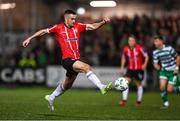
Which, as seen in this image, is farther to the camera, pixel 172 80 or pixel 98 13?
pixel 98 13

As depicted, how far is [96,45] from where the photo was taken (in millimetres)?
29625

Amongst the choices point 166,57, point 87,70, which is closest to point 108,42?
point 166,57

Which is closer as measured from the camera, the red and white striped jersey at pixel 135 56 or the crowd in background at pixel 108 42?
the red and white striped jersey at pixel 135 56

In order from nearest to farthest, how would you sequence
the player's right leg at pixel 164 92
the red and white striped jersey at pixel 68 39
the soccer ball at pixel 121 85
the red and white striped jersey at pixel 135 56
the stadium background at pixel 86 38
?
the soccer ball at pixel 121 85
the red and white striped jersey at pixel 68 39
the player's right leg at pixel 164 92
the red and white striped jersey at pixel 135 56
the stadium background at pixel 86 38

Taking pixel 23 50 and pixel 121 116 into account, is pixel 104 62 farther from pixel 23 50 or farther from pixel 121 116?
pixel 121 116

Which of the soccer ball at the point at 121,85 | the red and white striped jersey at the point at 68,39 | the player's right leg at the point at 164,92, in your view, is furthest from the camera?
the player's right leg at the point at 164,92

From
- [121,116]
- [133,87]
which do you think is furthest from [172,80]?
[133,87]

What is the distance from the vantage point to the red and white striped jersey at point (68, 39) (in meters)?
14.6

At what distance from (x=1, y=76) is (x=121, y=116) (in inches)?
646

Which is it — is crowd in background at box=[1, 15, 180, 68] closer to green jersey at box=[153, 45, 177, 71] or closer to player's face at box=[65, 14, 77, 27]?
green jersey at box=[153, 45, 177, 71]

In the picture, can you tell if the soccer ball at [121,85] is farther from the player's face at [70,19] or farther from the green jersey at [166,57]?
the green jersey at [166,57]

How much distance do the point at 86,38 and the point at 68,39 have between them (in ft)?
50.6


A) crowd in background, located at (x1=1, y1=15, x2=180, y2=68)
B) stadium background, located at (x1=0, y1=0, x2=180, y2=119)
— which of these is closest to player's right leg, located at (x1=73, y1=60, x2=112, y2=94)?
crowd in background, located at (x1=1, y1=15, x2=180, y2=68)

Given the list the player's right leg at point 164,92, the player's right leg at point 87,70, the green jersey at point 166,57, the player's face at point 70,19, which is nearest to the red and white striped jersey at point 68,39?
the player's face at point 70,19
